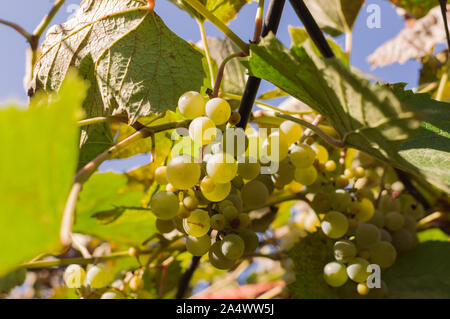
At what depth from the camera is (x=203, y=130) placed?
0.43 metres

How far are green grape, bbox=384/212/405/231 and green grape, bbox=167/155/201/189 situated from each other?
16.0 inches

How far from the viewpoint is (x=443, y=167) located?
438 mm

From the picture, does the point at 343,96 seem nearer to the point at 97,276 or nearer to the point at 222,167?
the point at 222,167

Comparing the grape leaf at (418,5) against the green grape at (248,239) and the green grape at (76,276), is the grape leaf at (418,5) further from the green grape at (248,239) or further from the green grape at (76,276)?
the green grape at (76,276)

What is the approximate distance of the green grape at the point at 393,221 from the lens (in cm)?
69

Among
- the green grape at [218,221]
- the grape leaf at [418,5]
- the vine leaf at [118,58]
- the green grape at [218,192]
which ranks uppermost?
the grape leaf at [418,5]

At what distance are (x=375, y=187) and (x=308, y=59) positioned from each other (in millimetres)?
666

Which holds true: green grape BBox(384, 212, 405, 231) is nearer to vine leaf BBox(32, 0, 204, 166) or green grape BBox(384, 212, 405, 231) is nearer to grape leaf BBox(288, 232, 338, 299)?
grape leaf BBox(288, 232, 338, 299)

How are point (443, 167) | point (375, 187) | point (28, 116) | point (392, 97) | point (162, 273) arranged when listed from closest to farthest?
1. point (28, 116)
2. point (392, 97)
3. point (443, 167)
4. point (162, 273)
5. point (375, 187)

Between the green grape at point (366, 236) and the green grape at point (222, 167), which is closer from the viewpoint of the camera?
the green grape at point (222, 167)

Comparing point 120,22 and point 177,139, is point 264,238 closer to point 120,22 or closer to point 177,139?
point 177,139

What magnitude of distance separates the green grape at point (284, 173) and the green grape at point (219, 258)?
0.47ft

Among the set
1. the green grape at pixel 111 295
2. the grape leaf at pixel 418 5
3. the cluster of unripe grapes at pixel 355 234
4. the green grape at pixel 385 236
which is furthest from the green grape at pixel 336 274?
the grape leaf at pixel 418 5
